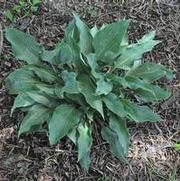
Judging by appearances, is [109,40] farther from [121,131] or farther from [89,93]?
[121,131]

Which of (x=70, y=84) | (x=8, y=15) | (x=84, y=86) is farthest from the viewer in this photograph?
(x=8, y=15)

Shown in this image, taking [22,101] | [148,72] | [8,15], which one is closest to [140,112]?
[148,72]

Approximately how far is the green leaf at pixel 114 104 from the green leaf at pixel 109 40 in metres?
0.26

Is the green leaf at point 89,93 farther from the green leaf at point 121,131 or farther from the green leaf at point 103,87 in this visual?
the green leaf at point 121,131

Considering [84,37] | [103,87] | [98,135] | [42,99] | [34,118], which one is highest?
[84,37]

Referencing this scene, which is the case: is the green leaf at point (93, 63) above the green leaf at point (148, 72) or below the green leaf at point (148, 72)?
above

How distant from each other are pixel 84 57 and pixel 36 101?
1.39 ft

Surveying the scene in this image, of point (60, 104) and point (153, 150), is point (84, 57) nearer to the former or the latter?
point (60, 104)

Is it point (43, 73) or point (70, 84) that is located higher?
point (70, 84)

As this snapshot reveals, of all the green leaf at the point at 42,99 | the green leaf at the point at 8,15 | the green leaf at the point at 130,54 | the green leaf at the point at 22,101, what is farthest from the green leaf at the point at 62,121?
the green leaf at the point at 8,15

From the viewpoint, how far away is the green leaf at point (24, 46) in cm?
325

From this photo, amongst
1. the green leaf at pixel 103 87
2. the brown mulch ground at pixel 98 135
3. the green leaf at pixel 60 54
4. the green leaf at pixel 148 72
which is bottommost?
the brown mulch ground at pixel 98 135

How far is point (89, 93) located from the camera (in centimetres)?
308

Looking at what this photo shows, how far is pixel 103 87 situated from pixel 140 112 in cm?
35
